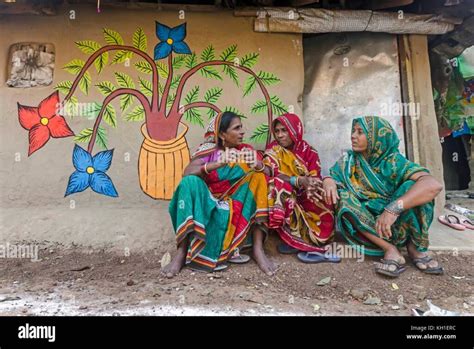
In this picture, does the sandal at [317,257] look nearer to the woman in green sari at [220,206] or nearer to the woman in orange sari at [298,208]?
the woman in orange sari at [298,208]

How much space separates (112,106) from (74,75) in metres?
0.54

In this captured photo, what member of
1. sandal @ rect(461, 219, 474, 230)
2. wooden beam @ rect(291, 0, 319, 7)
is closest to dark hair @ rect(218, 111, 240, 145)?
wooden beam @ rect(291, 0, 319, 7)

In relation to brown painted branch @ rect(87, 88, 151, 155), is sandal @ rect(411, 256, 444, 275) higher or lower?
lower

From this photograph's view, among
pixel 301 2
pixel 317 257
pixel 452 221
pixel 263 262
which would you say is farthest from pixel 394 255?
pixel 301 2

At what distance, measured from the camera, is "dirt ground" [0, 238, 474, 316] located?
2.21 meters

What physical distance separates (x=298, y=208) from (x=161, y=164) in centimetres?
156

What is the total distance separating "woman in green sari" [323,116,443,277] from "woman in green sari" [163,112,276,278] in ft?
2.12

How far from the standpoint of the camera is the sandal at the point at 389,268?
265 centimetres

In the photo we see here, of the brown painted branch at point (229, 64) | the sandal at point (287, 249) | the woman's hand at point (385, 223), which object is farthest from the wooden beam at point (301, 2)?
the sandal at point (287, 249)

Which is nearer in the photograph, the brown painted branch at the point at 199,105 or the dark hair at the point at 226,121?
the dark hair at the point at 226,121

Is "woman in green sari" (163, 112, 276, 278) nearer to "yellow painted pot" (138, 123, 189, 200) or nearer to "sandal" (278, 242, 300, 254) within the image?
"sandal" (278, 242, 300, 254)

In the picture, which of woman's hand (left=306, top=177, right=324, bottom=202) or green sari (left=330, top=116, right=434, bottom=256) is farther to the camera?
woman's hand (left=306, top=177, right=324, bottom=202)

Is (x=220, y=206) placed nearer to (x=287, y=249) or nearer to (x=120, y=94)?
(x=287, y=249)

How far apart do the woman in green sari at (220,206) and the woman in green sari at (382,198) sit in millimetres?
646
